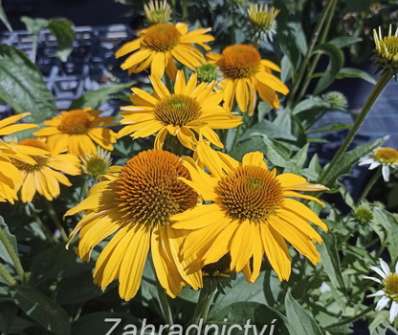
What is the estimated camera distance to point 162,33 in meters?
Answer: 1.28

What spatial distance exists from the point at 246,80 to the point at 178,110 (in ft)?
0.98

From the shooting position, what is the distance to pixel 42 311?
999 millimetres

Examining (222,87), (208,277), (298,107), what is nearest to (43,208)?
(222,87)

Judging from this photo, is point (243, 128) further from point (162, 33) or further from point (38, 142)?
point (38, 142)

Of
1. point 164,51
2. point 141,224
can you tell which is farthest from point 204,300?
point 164,51

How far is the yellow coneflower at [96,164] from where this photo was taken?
1.13 meters

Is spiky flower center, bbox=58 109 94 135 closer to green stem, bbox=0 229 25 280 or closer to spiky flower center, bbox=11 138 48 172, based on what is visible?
spiky flower center, bbox=11 138 48 172

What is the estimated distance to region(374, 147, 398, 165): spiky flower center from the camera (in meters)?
1.29

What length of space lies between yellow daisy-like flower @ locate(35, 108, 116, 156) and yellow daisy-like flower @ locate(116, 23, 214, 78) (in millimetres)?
170

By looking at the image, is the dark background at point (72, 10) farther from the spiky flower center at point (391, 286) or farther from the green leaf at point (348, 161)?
the spiky flower center at point (391, 286)

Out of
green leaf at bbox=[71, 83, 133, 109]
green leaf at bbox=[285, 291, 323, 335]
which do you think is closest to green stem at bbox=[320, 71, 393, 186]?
green leaf at bbox=[285, 291, 323, 335]

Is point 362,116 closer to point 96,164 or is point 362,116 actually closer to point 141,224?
point 141,224

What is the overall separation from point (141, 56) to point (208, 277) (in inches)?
27.2

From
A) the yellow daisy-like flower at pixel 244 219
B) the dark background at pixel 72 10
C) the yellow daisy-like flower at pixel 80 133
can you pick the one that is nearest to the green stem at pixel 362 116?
the yellow daisy-like flower at pixel 244 219
